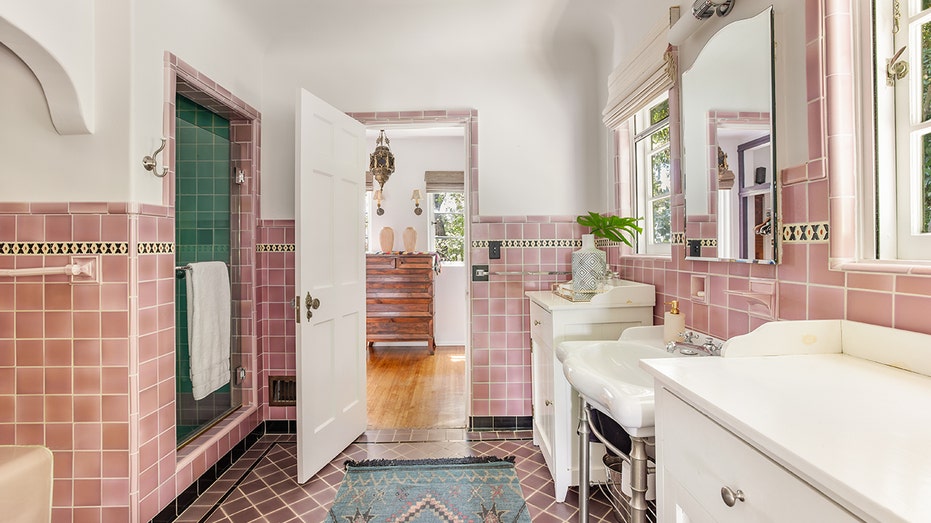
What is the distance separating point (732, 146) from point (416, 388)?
2.81 m

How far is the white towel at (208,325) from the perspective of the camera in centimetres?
202

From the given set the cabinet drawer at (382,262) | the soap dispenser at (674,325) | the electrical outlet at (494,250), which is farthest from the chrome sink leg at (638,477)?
the cabinet drawer at (382,262)

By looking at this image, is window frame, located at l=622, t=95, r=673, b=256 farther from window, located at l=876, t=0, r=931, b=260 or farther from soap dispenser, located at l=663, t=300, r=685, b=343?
window, located at l=876, t=0, r=931, b=260

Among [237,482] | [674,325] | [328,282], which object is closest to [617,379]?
[674,325]

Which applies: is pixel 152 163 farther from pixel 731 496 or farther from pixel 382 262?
pixel 382 262

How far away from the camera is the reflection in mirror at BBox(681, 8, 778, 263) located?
115 centimetres

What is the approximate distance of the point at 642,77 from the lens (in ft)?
5.90

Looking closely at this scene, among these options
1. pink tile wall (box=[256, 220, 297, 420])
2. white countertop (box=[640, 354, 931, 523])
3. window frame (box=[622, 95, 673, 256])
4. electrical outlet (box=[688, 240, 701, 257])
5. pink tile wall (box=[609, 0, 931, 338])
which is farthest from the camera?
pink tile wall (box=[256, 220, 297, 420])

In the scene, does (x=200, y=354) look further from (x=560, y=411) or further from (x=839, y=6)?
(x=839, y=6)

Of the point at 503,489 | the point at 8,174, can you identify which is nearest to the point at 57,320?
the point at 8,174

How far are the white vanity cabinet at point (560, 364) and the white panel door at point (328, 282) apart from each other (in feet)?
3.78

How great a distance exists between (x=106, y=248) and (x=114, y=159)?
0.35 m

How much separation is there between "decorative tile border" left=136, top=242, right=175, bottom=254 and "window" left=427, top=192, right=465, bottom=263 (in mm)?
3319

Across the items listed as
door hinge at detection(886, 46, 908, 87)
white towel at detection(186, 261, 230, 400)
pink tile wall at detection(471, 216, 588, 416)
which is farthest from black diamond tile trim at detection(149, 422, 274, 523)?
door hinge at detection(886, 46, 908, 87)
